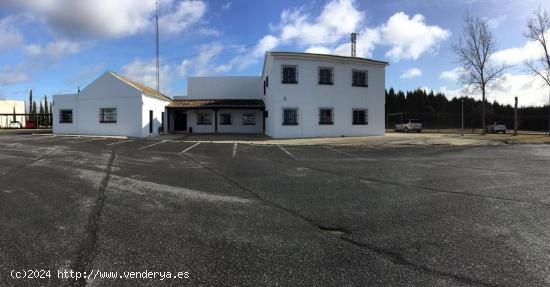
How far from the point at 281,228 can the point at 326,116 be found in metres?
23.9

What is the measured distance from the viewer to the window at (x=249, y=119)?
36.1m

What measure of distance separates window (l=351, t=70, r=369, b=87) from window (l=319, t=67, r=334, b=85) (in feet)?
6.37

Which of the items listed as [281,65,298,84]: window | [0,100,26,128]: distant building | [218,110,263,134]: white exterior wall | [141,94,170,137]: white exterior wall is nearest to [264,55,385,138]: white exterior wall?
[281,65,298,84]: window

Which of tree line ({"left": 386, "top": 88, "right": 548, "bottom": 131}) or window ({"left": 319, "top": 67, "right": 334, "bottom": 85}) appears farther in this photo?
tree line ({"left": 386, "top": 88, "right": 548, "bottom": 131})

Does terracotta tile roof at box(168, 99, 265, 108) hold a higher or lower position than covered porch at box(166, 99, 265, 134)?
higher

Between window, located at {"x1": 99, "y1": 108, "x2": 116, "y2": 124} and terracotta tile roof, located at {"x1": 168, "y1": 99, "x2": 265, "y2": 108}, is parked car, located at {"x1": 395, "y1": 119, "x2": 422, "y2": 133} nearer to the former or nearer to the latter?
terracotta tile roof, located at {"x1": 168, "y1": 99, "x2": 265, "y2": 108}

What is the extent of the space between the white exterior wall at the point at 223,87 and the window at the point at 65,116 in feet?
43.3

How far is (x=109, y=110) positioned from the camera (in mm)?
29844

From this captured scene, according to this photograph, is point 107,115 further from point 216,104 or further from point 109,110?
point 216,104

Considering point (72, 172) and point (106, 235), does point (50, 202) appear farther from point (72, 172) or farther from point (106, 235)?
point (72, 172)

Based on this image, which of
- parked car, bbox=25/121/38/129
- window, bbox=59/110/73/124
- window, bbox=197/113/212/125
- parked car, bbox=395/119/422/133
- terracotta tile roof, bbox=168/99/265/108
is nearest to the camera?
window, bbox=59/110/73/124

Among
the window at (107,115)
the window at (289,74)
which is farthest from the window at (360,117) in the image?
the window at (107,115)

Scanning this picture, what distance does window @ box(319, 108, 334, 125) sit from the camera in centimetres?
2838

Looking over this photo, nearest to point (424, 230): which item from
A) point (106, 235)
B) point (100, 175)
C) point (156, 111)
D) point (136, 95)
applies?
point (106, 235)
